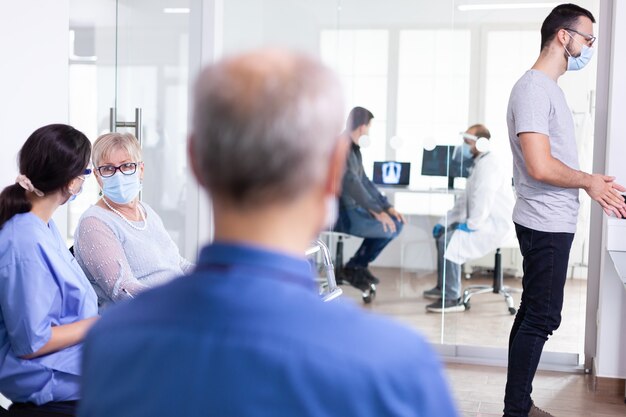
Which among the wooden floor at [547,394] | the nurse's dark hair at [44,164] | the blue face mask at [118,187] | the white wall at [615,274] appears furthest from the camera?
the white wall at [615,274]

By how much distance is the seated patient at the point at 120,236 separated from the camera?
250 centimetres

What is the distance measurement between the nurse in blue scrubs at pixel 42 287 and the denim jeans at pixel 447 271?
2.64 meters

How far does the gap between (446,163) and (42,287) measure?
9.40 ft

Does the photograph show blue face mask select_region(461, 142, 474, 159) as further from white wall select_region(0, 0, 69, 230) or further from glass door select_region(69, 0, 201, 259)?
white wall select_region(0, 0, 69, 230)

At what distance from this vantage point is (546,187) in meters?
3.00

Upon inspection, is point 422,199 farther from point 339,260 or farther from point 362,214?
point 339,260

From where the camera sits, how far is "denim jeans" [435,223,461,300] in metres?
4.50

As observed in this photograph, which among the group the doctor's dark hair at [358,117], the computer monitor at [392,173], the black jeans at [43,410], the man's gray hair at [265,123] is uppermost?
the doctor's dark hair at [358,117]

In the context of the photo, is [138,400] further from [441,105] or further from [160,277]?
[441,105]

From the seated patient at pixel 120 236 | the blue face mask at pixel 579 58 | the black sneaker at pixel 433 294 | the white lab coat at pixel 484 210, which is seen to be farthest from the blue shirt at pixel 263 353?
the black sneaker at pixel 433 294

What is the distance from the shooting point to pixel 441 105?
4465 millimetres

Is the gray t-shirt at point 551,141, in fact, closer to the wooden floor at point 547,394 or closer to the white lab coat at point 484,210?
the wooden floor at point 547,394

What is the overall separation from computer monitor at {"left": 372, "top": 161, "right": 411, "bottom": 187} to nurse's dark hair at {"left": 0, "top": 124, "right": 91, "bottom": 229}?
8.52 feet

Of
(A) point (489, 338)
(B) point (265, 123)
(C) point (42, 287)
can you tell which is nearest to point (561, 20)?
(A) point (489, 338)
